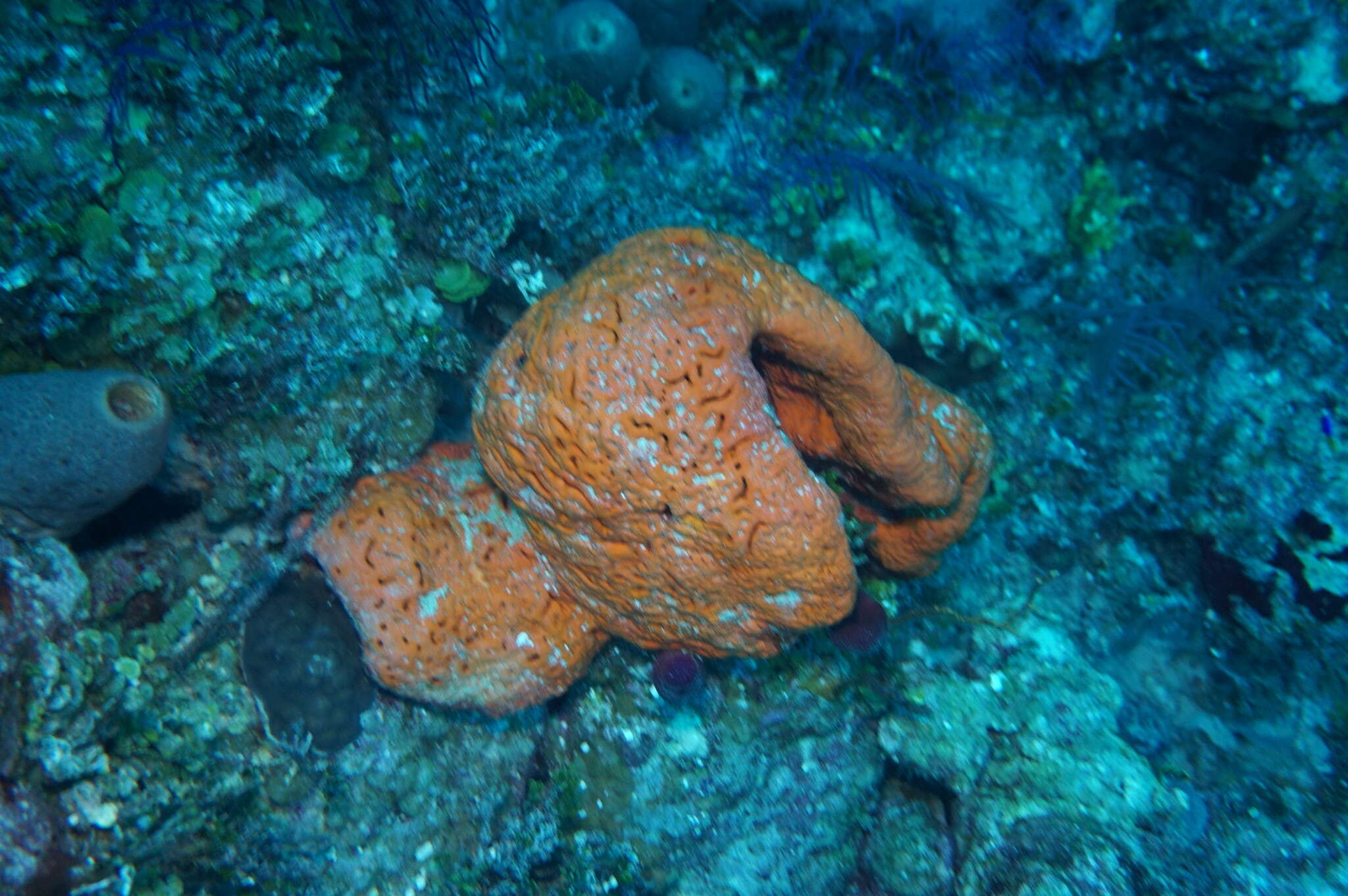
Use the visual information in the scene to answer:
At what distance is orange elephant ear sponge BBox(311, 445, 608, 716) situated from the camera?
2811mm

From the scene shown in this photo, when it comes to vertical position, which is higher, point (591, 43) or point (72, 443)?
point (591, 43)

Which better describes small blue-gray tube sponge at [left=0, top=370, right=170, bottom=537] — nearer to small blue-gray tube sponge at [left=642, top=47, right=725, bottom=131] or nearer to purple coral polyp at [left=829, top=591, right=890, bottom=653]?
purple coral polyp at [left=829, top=591, right=890, bottom=653]

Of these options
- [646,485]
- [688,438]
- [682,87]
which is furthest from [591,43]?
[646,485]

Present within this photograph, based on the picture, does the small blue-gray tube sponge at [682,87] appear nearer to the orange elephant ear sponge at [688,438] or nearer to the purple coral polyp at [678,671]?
the orange elephant ear sponge at [688,438]

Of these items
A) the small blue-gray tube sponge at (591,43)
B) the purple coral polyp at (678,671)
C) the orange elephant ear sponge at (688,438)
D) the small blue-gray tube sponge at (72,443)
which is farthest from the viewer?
the small blue-gray tube sponge at (591,43)

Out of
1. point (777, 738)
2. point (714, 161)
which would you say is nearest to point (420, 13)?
point (714, 161)

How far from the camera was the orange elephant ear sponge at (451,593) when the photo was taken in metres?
2.81

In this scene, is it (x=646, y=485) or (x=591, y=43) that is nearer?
(x=646, y=485)

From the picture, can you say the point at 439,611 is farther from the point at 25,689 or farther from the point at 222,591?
the point at 25,689

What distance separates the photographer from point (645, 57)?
14.1 feet

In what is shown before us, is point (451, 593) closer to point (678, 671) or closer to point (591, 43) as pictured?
point (678, 671)

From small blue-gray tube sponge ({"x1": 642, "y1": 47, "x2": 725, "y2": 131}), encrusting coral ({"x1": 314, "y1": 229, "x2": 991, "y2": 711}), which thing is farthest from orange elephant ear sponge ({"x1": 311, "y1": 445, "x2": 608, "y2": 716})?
small blue-gray tube sponge ({"x1": 642, "y1": 47, "x2": 725, "y2": 131})

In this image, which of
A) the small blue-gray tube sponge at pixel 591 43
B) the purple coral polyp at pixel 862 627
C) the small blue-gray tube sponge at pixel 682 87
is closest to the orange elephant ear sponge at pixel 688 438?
the purple coral polyp at pixel 862 627

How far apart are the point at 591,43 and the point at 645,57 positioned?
2.20 feet
